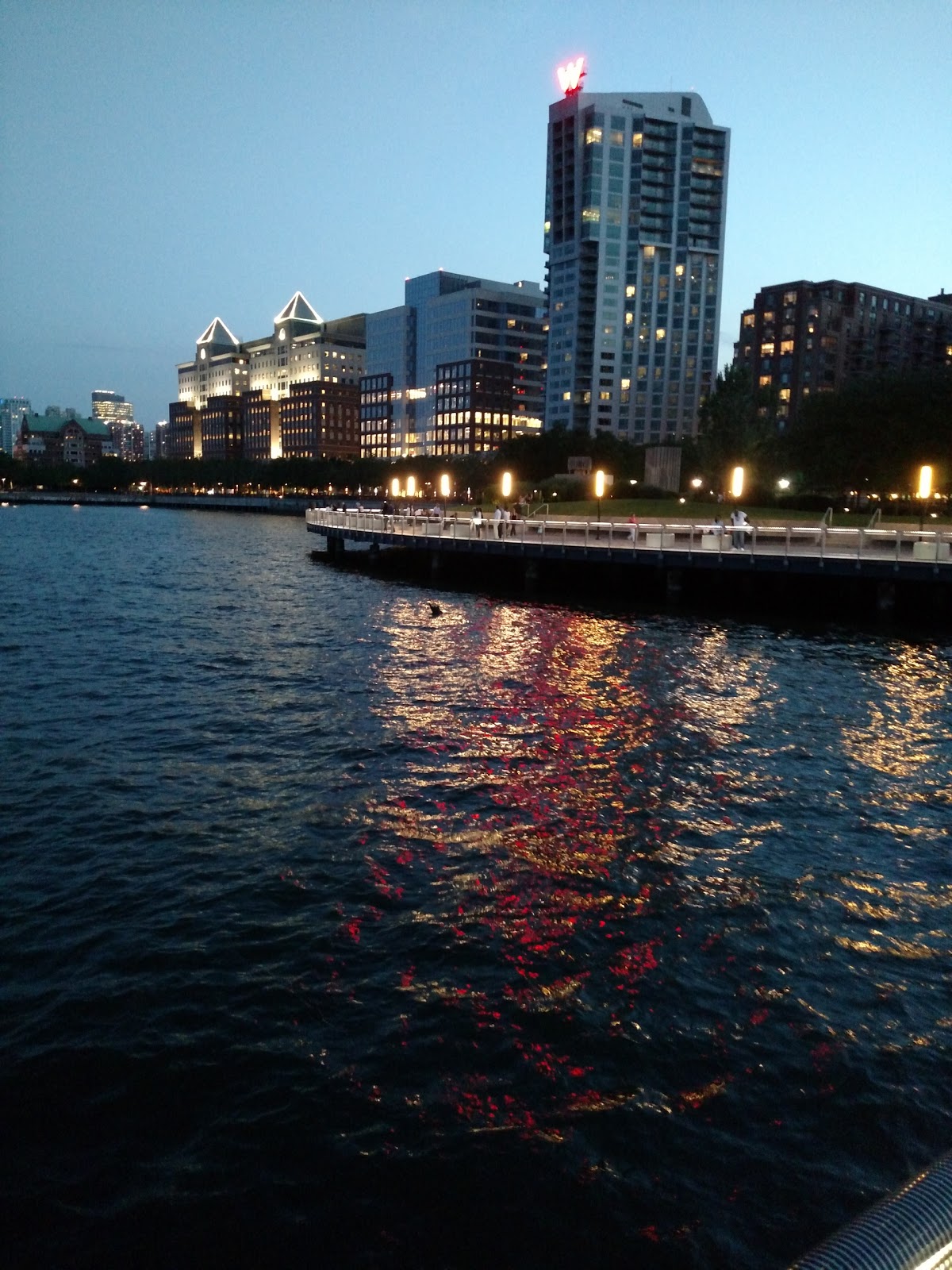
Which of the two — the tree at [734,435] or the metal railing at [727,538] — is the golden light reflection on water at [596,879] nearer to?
the metal railing at [727,538]

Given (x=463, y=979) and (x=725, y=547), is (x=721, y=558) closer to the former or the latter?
(x=725, y=547)

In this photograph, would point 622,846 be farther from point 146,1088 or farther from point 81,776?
point 81,776

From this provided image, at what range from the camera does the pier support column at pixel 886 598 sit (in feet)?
142

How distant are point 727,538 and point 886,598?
7.57 metres

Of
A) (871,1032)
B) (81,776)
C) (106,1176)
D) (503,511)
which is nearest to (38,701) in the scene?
(81,776)

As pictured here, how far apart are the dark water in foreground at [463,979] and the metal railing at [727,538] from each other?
17.5 meters

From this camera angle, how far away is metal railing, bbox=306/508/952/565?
4197 centimetres

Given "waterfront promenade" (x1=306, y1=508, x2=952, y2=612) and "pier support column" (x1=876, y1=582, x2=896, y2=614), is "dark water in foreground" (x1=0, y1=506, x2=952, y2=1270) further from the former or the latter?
"pier support column" (x1=876, y1=582, x2=896, y2=614)

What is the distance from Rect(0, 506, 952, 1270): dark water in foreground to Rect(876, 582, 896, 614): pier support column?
59.3ft

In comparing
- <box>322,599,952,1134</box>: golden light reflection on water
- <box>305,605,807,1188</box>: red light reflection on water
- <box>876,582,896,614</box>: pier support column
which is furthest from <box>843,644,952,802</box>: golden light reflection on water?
<box>876,582,896,614</box>: pier support column

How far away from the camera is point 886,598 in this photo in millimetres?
43312

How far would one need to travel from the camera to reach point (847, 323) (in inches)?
7815

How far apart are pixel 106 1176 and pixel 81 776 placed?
39.1ft

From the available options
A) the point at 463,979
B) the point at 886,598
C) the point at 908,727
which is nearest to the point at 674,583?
the point at 886,598
